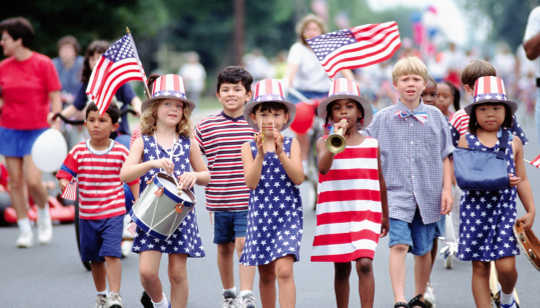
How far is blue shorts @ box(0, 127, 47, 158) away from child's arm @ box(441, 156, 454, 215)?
514 cm

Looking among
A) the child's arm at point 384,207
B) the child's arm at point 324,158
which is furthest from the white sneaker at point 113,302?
the child's arm at point 384,207

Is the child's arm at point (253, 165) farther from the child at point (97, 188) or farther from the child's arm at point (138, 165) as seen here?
the child at point (97, 188)

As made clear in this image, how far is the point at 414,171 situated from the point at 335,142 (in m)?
1.21

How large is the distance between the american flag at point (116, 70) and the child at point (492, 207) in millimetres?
2561

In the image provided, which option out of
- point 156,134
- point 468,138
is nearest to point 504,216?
point 468,138

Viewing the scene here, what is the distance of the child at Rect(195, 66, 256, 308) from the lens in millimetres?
6723

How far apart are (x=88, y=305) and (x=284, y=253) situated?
2.30 m

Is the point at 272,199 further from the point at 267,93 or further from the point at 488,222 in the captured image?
the point at 488,222

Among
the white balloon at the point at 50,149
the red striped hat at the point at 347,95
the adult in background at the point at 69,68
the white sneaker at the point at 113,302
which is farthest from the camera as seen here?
the adult in background at the point at 69,68

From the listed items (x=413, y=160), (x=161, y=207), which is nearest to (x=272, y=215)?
(x=161, y=207)

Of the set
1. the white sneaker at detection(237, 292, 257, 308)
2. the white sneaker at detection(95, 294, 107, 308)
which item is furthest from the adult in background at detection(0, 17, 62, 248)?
the white sneaker at detection(237, 292, 257, 308)

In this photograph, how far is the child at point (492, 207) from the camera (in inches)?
231

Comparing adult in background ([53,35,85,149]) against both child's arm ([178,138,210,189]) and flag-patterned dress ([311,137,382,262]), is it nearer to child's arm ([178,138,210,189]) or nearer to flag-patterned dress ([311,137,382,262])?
child's arm ([178,138,210,189])

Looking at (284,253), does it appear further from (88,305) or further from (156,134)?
(88,305)
